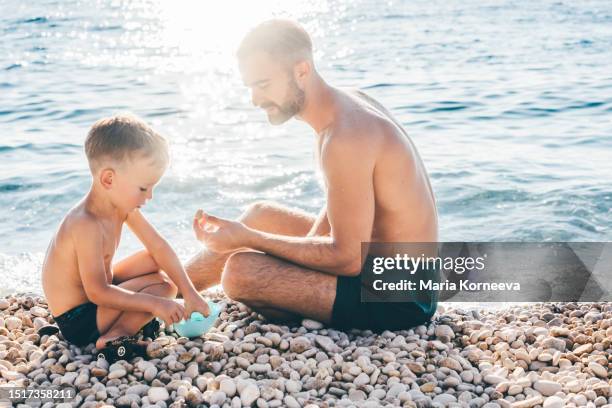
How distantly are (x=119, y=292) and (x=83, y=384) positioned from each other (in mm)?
483

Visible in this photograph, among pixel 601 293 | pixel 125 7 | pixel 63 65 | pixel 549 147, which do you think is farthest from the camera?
pixel 125 7

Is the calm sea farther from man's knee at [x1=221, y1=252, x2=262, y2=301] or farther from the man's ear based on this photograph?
the man's ear

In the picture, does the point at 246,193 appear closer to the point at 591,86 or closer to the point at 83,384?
the point at 83,384

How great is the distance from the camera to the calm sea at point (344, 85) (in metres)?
7.93

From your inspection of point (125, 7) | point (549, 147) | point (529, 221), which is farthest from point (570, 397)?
point (125, 7)

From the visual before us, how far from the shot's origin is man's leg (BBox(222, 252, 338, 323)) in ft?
14.5

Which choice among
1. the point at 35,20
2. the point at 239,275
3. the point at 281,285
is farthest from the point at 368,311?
the point at 35,20

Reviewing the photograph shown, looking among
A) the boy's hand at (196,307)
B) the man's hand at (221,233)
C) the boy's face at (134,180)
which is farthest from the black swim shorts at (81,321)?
the man's hand at (221,233)

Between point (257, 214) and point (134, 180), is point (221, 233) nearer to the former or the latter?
point (134, 180)

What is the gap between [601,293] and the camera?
573 cm

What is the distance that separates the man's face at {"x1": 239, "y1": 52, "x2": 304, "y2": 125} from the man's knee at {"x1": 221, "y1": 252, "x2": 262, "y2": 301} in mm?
758

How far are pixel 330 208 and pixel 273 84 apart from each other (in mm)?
743

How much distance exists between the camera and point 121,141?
3.95 meters

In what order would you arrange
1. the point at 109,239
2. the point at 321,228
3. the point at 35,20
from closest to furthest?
the point at 109,239 → the point at 321,228 → the point at 35,20
